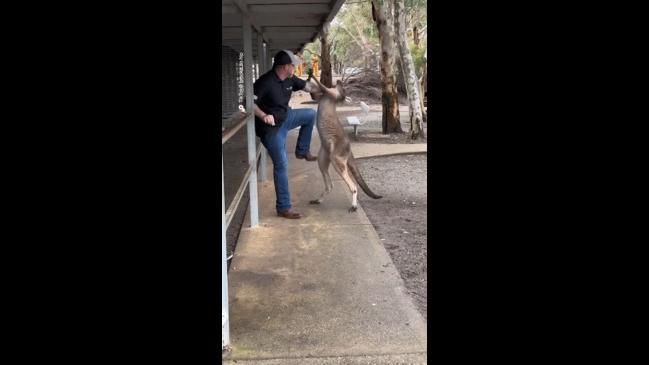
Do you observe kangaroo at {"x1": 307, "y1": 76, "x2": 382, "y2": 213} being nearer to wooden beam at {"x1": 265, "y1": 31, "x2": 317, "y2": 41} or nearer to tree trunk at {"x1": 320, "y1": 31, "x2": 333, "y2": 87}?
wooden beam at {"x1": 265, "y1": 31, "x2": 317, "y2": 41}

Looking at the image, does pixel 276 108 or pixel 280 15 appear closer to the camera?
pixel 276 108

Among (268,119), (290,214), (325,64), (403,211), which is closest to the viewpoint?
(268,119)

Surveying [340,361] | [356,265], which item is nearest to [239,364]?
[340,361]

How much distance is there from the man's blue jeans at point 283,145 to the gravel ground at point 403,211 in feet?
4.05

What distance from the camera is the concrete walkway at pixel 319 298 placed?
13.3ft

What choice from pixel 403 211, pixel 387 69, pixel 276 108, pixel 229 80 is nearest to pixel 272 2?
pixel 276 108

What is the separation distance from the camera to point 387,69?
58.1ft

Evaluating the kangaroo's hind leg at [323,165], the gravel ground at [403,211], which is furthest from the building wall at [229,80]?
the kangaroo's hind leg at [323,165]

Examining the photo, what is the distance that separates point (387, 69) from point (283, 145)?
10932 millimetres

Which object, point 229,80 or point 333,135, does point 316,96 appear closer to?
point 333,135

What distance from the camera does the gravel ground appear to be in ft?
19.9

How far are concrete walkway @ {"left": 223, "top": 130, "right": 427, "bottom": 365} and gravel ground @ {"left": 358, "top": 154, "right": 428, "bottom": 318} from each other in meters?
0.23

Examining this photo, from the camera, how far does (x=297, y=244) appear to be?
6582mm
